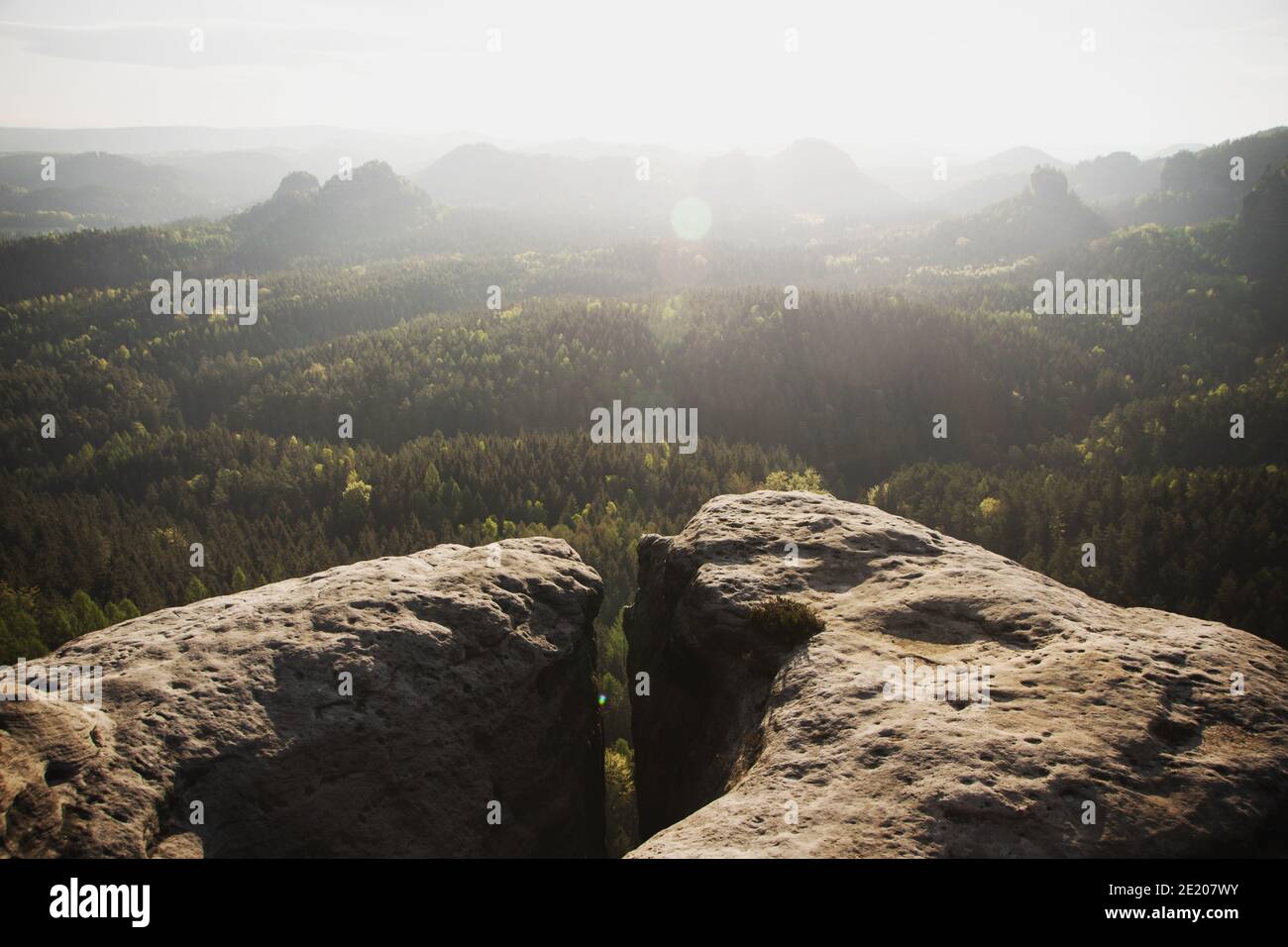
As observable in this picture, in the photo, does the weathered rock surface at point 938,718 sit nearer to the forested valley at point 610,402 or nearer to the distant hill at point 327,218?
the forested valley at point 610,402

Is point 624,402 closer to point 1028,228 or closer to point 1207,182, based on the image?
point 1028,228

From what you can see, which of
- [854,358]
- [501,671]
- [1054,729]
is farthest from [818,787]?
[854,358]

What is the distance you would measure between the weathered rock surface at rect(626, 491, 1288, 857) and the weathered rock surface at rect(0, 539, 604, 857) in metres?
2.69

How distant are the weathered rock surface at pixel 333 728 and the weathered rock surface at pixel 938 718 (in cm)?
269

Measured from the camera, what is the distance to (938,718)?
852 centimetres

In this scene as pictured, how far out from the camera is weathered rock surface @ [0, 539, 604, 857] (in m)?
Result: 7.60

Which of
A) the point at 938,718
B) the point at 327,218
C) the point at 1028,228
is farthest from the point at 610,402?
the point at 327,218

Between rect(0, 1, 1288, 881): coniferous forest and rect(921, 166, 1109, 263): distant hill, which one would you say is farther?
rect(921, 166, 1109, 263): distant hill

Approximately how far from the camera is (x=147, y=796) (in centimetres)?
766

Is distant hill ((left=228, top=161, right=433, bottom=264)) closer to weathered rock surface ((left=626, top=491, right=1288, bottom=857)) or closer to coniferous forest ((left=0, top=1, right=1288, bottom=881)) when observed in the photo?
coniferous forest ((left=0, top=1, right=1288, bottom=881))

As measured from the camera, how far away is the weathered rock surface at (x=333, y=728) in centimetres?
760

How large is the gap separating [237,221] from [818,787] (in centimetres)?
21309

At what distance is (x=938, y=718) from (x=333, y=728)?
8.15 meters

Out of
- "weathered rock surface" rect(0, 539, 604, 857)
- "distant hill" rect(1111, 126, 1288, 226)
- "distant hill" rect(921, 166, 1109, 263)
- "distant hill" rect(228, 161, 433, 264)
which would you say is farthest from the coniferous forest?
"distant hill" rect(228, 161, 433, 264)
